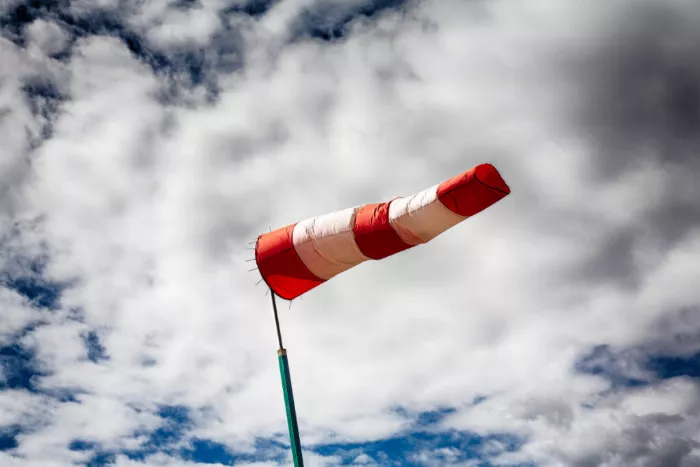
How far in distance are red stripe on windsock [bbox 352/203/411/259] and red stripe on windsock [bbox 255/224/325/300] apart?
5.90ft

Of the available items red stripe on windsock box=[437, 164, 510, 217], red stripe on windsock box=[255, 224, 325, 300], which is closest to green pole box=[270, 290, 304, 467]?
red stripe on windsock box=[255, 224, 325, 300]

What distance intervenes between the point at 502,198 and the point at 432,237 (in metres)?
1.91

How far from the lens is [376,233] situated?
44.3 feet

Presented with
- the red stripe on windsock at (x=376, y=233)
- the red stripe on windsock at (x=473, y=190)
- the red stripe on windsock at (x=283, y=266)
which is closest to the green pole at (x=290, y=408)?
the red stripe on windsock at (x=283, y=266)

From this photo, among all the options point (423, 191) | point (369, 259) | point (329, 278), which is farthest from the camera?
point (329, 278)

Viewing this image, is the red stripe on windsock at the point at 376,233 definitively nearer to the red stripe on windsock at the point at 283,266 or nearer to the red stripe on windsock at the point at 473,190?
the red stripe on windsock at the point at 473,190

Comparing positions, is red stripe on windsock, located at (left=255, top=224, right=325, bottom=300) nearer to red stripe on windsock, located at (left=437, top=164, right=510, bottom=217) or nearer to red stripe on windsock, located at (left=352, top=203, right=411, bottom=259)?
red stripe on windsock, located at (left=352, top=203, right=411, bottom=259)

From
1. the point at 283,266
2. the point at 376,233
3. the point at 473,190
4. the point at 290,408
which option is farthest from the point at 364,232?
the point at 290,408

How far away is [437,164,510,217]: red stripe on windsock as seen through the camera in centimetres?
1191

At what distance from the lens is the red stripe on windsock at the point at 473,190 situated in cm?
1191

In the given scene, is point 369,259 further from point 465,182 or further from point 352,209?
point 465,182

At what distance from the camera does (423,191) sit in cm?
1299

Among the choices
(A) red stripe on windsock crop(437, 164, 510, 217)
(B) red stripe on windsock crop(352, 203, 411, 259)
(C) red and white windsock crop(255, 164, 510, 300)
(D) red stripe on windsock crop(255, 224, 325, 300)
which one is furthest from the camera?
(D) red stripe on windsock crop(255, 224, 325, 300)

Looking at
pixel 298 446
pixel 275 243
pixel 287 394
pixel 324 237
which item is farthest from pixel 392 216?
pixel 298 446
